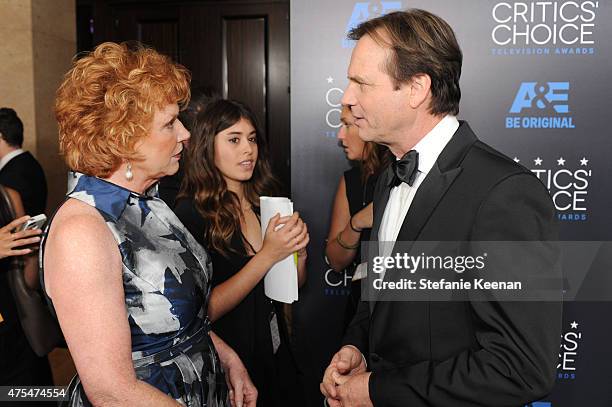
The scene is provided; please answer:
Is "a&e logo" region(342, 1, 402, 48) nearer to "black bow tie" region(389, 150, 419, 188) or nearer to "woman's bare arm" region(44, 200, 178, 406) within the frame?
"black bow tie" region(389, 150, 419, 188)

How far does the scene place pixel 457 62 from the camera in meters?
1.59

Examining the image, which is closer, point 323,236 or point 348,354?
point 348,354

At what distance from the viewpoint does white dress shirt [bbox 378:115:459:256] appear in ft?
5.12

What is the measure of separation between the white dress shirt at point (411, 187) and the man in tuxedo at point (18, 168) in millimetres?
2873

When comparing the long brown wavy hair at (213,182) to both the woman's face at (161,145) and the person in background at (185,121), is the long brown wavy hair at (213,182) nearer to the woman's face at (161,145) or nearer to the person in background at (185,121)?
the person in background at (185,121)

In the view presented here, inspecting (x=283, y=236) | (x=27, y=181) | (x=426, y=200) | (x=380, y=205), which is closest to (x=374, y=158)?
(x=283, y=236)

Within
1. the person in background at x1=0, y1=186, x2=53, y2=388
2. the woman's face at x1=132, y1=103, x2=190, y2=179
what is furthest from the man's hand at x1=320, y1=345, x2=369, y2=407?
the person in background at x1=0, y1=186, x2=53, y2=388

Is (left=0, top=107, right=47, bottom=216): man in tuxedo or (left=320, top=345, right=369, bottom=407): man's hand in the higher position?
(left=0, top=107, right=47, bottom=216): man in tuxedo

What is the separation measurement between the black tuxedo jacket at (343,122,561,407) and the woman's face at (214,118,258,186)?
1.29 m

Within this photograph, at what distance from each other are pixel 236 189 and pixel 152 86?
1170 millimetres

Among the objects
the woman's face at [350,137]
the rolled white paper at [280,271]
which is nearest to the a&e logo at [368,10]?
the woman's face at [350,137]

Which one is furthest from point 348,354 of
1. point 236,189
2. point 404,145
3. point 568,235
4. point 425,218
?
point 568,235

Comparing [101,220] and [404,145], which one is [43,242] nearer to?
[101,220]

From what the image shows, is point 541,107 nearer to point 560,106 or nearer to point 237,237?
point 560,106
